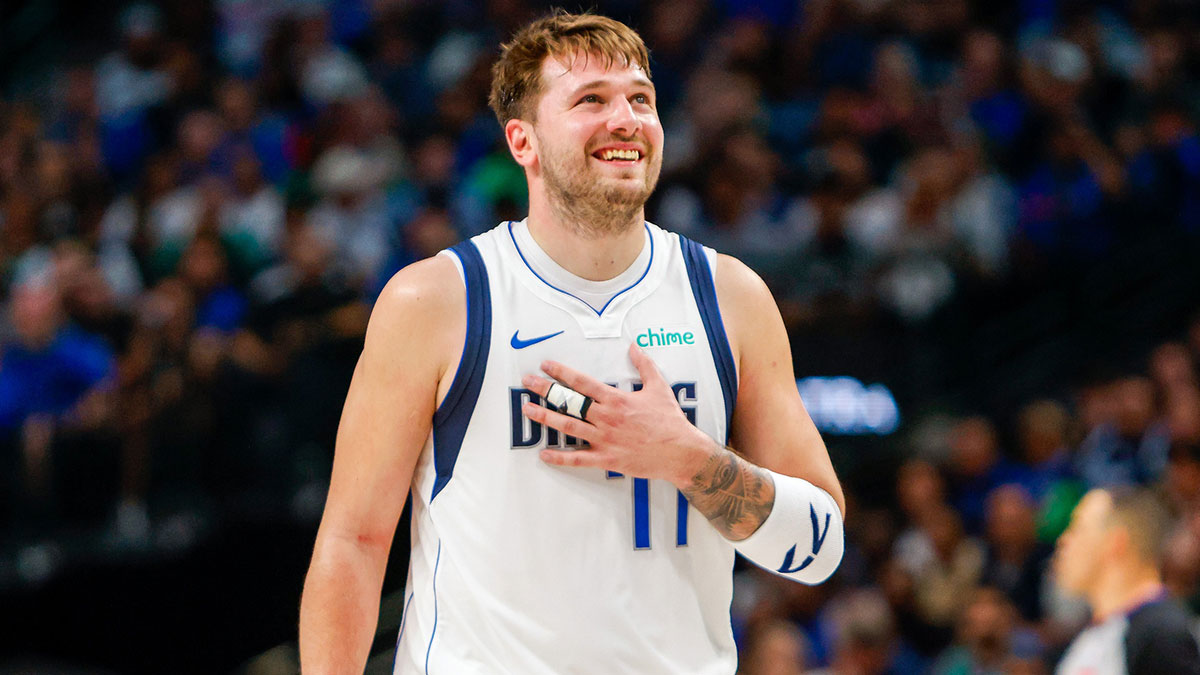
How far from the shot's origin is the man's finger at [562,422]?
2957mm

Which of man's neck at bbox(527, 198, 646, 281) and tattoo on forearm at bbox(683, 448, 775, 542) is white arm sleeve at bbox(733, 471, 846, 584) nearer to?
tattoo on forearm at bbox(683, 448, 775, 542)

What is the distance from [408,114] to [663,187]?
2.15 metres

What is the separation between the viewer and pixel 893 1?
35.4 ft

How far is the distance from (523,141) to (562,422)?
811 millimetres

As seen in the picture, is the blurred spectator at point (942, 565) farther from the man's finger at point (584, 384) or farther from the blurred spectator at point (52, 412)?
the man's finger at point (584, 384)

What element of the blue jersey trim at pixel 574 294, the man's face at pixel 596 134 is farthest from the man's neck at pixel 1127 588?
the man's face at pixel 596 134

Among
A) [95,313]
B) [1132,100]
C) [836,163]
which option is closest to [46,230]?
[95,313]

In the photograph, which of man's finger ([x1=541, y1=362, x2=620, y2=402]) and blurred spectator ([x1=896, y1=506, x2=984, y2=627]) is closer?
man's finger ([x1=541, y1=362, x2=620, y2=402])

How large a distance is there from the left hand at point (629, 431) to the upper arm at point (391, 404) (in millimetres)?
233

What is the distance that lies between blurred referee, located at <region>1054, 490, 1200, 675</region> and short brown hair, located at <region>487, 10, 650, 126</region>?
3.63 meters

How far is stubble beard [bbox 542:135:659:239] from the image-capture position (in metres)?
3.20

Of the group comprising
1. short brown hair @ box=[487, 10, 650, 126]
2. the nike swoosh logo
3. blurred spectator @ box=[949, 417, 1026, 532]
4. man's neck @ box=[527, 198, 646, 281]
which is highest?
short brown hair @ box=[487, 10, 650, 126]

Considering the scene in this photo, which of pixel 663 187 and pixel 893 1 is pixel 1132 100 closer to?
pixel 893 1

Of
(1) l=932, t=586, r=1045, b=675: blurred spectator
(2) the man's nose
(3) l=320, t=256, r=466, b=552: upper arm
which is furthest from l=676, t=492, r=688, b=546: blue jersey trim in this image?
(1) l=932, t=586, r=1045, b=675: blurred spectator
